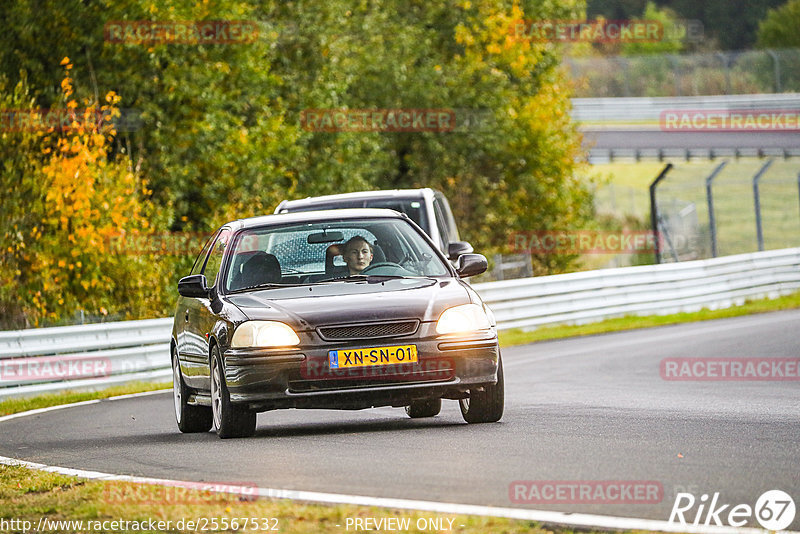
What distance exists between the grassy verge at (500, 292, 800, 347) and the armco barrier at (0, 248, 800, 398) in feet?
0.66

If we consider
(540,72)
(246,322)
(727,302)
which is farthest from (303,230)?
(540,72)

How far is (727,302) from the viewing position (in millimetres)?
28797

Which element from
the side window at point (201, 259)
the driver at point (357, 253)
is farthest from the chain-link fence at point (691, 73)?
the driver at point (357, 253)

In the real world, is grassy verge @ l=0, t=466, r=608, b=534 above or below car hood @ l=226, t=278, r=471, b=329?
below

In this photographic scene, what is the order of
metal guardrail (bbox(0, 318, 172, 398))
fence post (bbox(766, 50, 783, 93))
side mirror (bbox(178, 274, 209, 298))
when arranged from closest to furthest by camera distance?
side mirror (bbox(178, 274, 209, 298)) < metal guardrail (bbox(0, 318, 172, 398)) < fence post (bbox(766, 50, 783, 93))

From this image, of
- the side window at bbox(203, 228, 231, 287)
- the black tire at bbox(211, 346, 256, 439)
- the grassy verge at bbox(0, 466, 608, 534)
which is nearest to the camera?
the grassy verge at bbox(0, 466, 608, 534)

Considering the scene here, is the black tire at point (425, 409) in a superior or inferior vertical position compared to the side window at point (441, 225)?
inferior

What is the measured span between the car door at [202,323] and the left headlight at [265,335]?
62 centimetres

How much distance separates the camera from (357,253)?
1091 cm

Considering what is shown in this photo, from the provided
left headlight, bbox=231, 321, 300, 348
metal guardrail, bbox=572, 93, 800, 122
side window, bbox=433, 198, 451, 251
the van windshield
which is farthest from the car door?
metal guardrail, bbox=572, 93, 800, 122

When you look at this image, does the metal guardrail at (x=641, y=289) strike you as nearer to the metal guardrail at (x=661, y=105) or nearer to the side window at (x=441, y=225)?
the side window at (x=441, y=225)

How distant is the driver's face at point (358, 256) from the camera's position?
1085 cm

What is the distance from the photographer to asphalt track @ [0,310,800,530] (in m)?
7.52

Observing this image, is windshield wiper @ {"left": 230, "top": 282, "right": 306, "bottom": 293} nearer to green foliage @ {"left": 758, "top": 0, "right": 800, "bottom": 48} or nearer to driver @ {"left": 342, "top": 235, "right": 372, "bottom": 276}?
driver @ {"left": 342, "top": 235, "right": 372, "bottom": 276}
